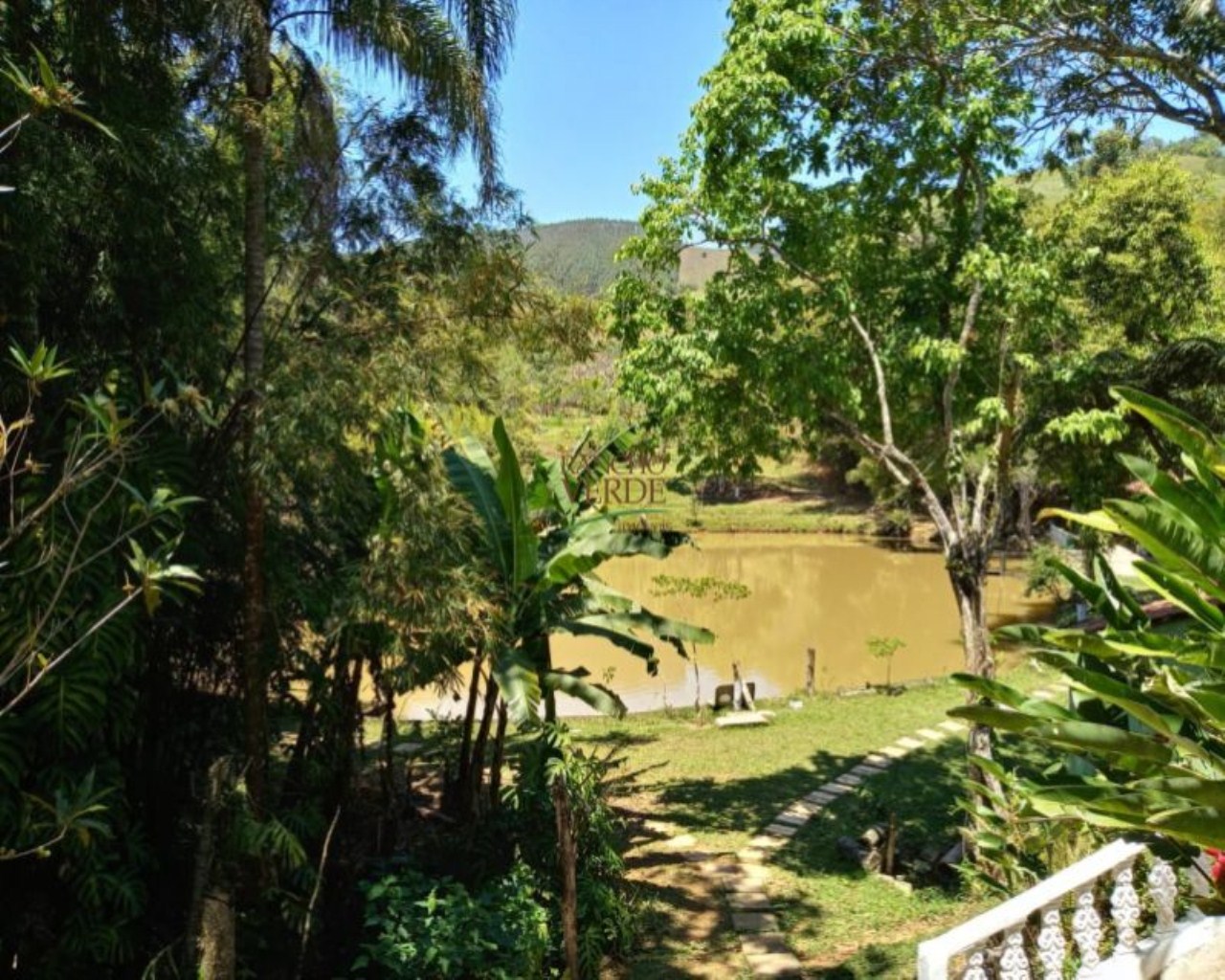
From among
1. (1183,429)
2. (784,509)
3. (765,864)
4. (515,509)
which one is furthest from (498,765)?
(784,509)

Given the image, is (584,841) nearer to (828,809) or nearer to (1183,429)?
(828,809)

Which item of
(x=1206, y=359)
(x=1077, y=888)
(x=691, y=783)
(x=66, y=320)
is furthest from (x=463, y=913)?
(x=1206, y=359)

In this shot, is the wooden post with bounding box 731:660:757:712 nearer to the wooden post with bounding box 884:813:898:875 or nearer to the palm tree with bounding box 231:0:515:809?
the wooden post with bounding box 884:813:898:875

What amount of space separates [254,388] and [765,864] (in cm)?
552

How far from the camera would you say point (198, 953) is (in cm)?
399

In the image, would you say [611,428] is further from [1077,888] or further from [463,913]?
[1077,888]

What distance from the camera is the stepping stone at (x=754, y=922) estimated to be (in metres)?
6.20

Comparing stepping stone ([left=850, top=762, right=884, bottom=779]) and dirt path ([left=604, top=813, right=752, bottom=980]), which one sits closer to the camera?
dirt path ([left=604, top=813, right=752, bottom=980])

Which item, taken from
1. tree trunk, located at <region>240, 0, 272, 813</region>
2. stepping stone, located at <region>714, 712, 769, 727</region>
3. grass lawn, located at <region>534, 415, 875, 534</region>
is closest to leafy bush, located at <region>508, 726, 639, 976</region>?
tree trunk, located at <region>240, 0, 272, 813</region>

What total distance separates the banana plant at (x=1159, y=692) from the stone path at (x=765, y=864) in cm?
139

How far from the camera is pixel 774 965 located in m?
5.68

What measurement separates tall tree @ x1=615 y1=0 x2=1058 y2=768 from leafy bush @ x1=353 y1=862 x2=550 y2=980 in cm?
384

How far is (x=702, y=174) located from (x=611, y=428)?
2.25 m

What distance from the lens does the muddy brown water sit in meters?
15.6
